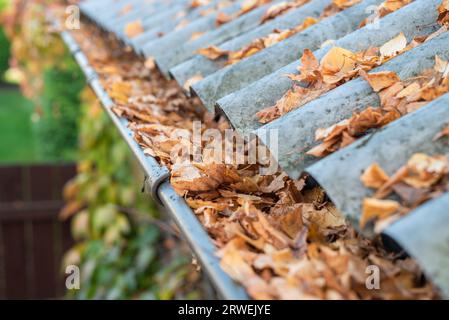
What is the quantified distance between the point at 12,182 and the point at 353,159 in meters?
6.43

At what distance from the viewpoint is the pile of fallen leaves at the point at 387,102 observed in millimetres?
1371

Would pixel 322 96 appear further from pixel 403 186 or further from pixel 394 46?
pixel 403 186

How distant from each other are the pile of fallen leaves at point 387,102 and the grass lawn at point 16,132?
32.0 feet

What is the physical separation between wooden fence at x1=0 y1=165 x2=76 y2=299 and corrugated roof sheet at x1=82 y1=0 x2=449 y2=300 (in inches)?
165

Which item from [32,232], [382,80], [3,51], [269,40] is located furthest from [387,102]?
[3,51]

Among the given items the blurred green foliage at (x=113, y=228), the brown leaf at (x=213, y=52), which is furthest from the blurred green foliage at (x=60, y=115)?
the brown leaf at (x=213, y=52)

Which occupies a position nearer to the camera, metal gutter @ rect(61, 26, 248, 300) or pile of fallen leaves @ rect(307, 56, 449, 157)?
metal gutter @ rect(61, 26, 248, 300)

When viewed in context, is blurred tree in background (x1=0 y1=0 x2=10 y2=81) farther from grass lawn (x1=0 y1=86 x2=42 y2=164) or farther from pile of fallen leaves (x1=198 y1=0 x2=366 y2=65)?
pile of fallen leaves (x1=198 y1=0 x2=366 y2=65)

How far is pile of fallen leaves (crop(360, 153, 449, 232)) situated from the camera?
1077 mm

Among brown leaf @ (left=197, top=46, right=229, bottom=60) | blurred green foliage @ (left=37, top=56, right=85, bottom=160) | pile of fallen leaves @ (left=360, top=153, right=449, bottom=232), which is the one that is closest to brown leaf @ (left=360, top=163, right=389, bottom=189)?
pile of fallen leaves @ (left=360, top=153, right=449, bottom=232)

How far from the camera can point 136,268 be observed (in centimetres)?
453
